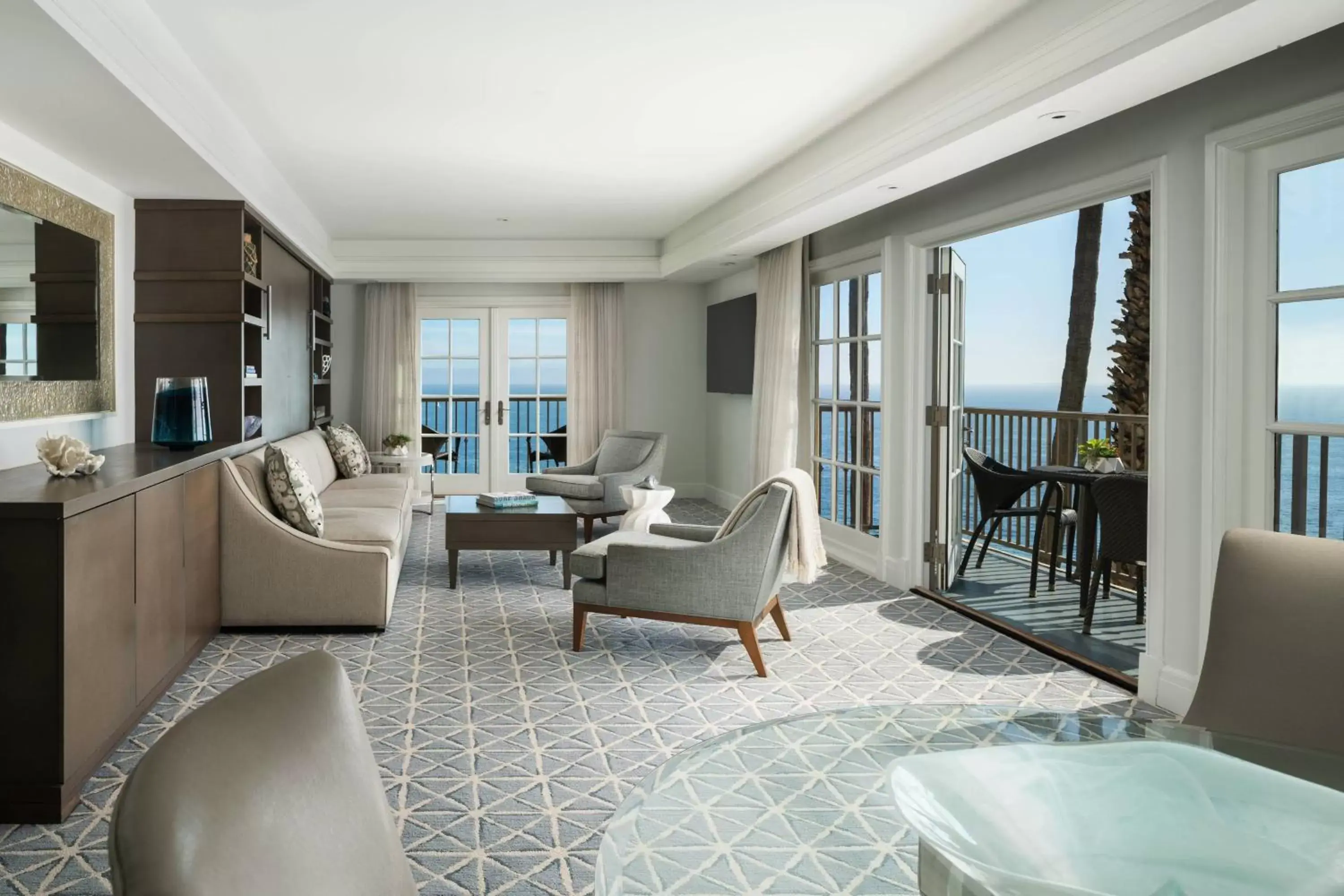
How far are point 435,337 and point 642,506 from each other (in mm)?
4414

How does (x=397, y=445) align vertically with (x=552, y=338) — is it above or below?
below

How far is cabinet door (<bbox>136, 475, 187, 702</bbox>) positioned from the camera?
129 inches

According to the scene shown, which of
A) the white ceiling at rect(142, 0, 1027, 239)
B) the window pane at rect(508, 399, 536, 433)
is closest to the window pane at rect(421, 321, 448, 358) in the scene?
the window pane at rect(508, 399, 536, 433)

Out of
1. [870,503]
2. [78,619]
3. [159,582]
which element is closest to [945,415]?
[870,503]

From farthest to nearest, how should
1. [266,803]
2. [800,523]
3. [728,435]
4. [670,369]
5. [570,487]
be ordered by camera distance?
[670,369]
[728,435]
[570,487]
[800,523]
[266,803]

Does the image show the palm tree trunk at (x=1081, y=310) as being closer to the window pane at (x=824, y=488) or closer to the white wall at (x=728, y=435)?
the window pane at (x=824, y=488)

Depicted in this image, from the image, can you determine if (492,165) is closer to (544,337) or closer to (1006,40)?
(1006,40)

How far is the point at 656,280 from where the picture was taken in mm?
9094

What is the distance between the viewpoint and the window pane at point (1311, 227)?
2.87 m

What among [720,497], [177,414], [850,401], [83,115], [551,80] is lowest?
[720,497]

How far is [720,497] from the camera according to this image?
9266 mm

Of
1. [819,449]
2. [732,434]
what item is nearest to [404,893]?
[819,449]

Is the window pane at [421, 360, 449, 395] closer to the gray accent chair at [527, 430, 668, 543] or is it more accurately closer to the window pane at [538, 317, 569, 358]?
the window pane at [538, 317, 569, 358]

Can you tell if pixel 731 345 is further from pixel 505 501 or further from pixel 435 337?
pixel 505 501
